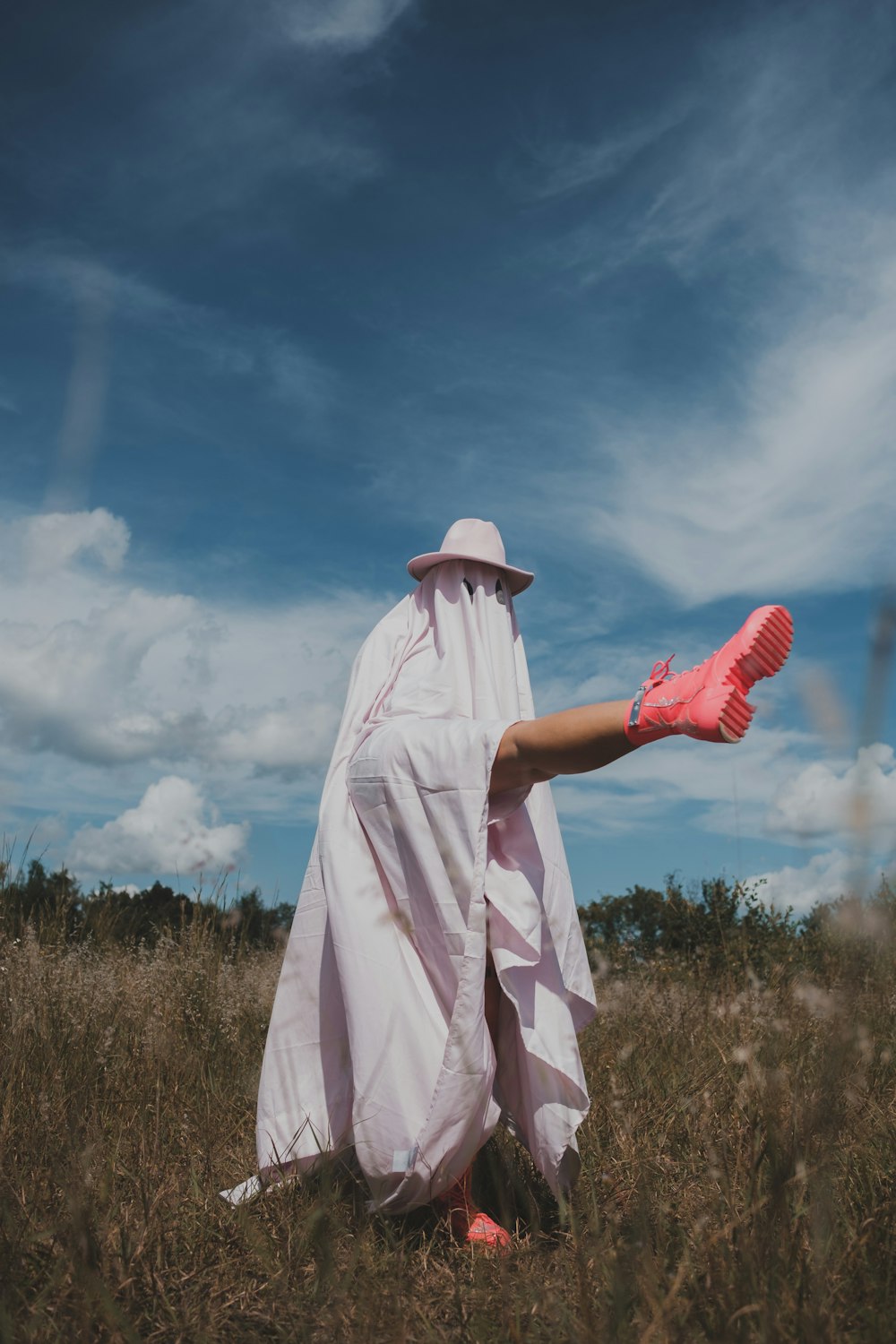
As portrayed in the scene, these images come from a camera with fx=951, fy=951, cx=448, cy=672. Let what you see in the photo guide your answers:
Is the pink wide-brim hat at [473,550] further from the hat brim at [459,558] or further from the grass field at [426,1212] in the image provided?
the grass field at [426,1212]

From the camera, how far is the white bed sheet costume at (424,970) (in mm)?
2543

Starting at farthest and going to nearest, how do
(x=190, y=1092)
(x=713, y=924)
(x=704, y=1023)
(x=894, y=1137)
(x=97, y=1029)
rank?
(x=713, y=924)
(x=704, y=1023)
(x=97, y=1029)
(x=190, y=1092)
(x=894, y=1137)

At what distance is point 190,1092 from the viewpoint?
378 centimetres

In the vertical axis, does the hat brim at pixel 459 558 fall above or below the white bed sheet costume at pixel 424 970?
above

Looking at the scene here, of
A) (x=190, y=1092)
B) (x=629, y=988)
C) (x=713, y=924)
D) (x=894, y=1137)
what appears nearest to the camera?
(x=894, y=1137)

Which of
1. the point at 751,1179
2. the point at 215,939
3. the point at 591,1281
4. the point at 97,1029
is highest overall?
the point at 215,939

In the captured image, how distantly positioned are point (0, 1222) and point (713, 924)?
6878 millimetres

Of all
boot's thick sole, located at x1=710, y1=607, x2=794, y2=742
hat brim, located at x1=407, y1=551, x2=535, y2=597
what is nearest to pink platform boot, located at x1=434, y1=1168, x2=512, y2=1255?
boot's thick sole, located at x1=710, y1=607, x2=794, y2=742

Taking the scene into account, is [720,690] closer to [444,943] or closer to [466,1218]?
[444,943]

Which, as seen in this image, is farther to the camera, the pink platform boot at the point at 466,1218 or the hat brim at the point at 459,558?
the hat brim at the point at 459,558

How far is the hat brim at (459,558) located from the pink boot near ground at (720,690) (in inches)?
46.3

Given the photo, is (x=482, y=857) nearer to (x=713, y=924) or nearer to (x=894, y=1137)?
→ (x=894, y=1137)

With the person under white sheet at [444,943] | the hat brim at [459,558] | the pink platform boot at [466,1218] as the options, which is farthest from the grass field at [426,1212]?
the hat brim at [459,558]

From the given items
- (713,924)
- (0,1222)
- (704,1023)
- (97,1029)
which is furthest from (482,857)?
(713,924)
